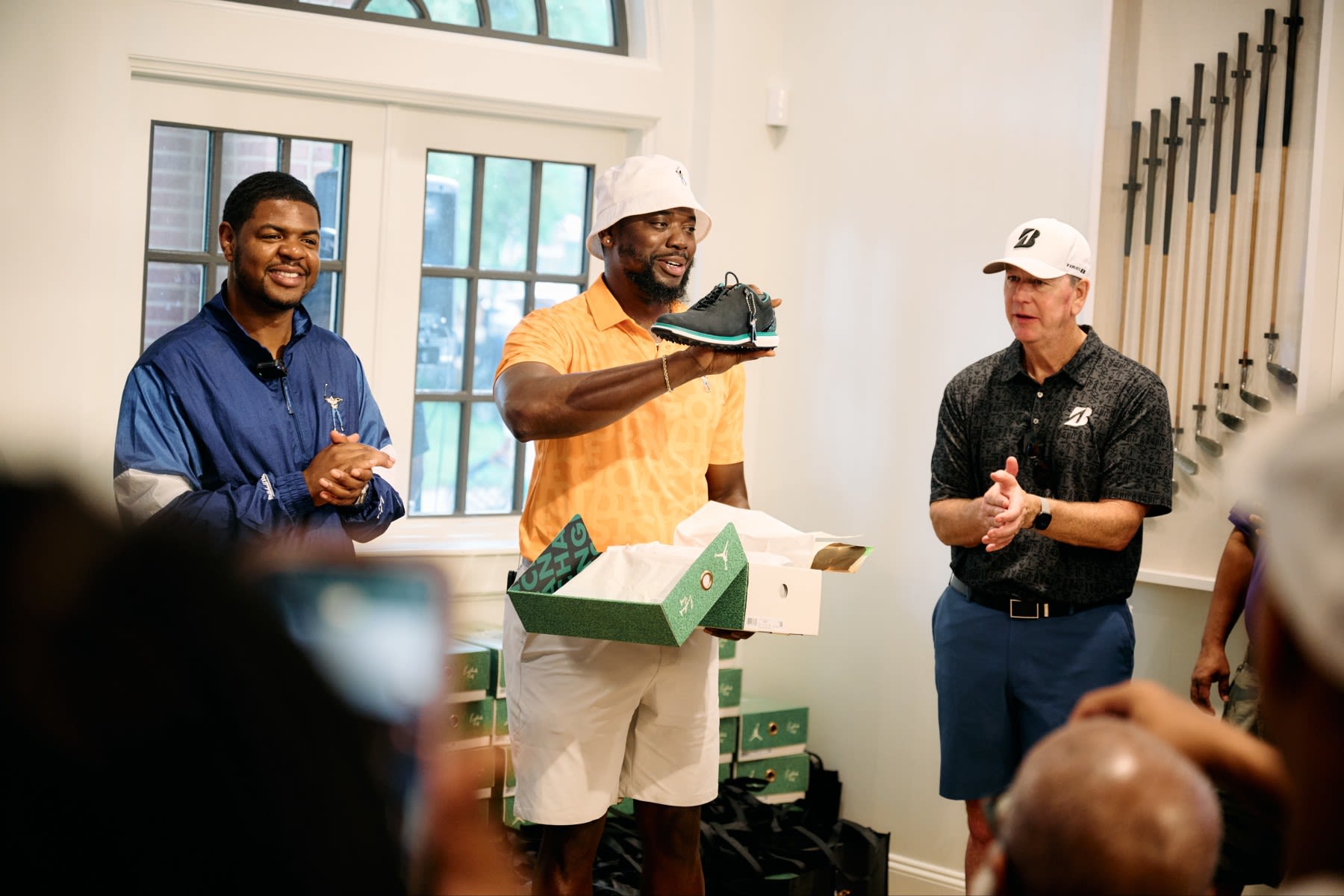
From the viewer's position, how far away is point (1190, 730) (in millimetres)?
790

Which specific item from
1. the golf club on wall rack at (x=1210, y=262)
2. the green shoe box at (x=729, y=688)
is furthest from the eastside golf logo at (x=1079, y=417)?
the green shoe box at (x=729, y=688)

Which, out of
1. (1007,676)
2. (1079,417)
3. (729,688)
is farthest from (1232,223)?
(729,688)

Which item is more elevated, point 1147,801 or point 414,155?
point 414,155

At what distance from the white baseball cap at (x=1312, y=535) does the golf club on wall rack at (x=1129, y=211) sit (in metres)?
2.86

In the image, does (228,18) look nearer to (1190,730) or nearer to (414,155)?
(414,155)

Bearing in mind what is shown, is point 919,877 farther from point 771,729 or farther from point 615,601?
point 615,601

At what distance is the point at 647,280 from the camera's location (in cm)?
247

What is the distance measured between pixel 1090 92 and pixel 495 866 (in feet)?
10.8

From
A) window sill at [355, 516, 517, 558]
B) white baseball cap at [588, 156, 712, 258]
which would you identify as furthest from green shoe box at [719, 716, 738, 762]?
white baseball cap at [588, 156, 712, 258]

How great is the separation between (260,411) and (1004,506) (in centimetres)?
143

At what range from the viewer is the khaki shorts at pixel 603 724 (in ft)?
7.62

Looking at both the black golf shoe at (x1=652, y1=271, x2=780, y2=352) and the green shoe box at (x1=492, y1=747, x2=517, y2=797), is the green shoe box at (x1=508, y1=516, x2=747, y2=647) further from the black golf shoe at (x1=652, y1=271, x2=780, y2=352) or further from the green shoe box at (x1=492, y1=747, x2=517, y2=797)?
the green shoe box at (x1=492, y1=747, x2=517, y2=797)

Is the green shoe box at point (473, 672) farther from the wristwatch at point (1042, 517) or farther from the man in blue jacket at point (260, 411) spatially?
the wristwatch at point (1042, 517)

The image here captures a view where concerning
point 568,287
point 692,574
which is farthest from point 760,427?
point 692,574
